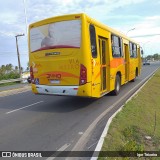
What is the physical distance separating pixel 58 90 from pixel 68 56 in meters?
1.36

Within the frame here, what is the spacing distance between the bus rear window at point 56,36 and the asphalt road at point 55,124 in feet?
8.26

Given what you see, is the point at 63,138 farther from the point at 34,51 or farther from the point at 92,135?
the point at 34,51

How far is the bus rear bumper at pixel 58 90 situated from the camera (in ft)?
34.5

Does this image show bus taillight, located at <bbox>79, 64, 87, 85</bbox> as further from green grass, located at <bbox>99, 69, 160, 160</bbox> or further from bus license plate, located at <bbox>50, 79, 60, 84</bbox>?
green grass, located at <bbox>99, 69, 160, 160</bbox>

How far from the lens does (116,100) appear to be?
13242 mm

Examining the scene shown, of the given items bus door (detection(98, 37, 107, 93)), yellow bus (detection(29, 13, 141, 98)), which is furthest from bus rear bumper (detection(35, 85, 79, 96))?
bus door (detection(98, 37, 107, 93))

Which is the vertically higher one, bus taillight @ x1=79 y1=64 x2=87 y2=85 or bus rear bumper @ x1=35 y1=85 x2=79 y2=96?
bus taillight @ x1=79 y1=64 x2=87 y2=85

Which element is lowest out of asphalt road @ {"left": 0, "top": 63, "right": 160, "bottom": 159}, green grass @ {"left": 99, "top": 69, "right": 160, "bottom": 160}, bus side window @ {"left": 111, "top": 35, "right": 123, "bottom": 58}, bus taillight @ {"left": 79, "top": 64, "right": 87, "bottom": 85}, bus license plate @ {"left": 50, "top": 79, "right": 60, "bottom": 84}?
green grass @ {"left": 99, "top": 69, "right": 160, "bottom": 160}

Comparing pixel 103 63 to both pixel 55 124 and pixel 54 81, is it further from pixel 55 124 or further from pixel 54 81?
pixel 55 124

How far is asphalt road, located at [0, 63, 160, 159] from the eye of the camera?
677 centimetres

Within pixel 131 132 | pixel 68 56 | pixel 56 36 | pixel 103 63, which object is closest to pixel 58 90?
pixel 68 56

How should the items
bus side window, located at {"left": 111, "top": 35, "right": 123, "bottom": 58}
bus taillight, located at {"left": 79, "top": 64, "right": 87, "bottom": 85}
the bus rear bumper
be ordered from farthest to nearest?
bus side window, located at {"left": 111, "top": 35, "right": 123, "bottom": 58}, the bus rear bumper, bus taillight, located at {"left": 79, "top": 64, "right": 87, "bottom": 85}

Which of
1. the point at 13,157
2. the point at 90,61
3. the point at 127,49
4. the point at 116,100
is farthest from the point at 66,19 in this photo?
the point at 127,49

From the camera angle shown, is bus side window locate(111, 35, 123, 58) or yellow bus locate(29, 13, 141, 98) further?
bus side window locate(111, 35, 123, 58)
